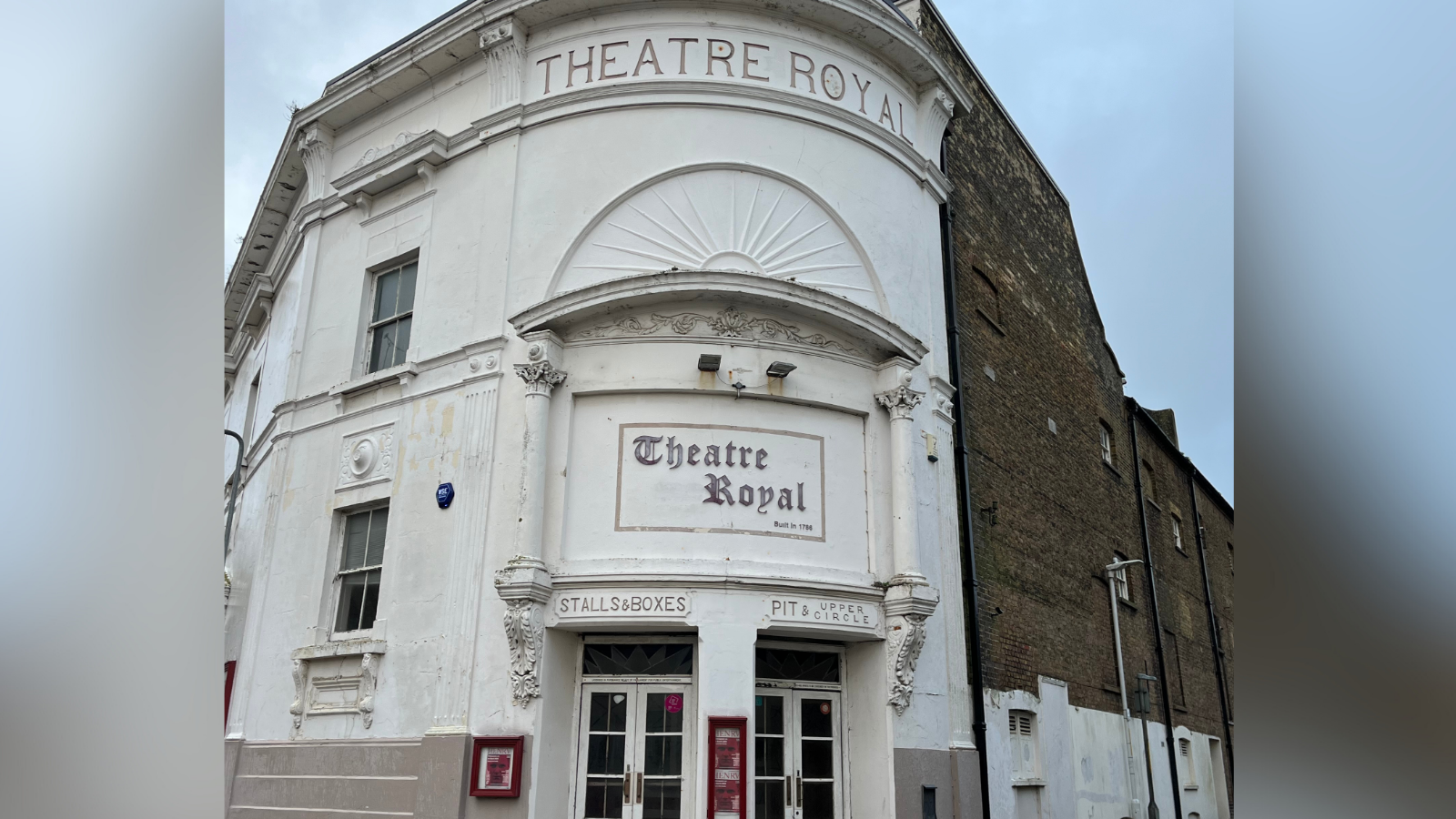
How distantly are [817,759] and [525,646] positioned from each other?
3.23 metres

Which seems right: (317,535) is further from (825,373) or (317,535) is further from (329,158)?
(825,373)

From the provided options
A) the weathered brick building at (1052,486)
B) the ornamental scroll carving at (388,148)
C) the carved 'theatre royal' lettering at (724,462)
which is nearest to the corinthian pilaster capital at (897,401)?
the carved 'theatre royal' lettering at (724,462)

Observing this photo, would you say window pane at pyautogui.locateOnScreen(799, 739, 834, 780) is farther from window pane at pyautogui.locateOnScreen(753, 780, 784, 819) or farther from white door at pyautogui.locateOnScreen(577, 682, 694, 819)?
white door at pyautogui.locateOnScreen(577, 682, 694, 819)

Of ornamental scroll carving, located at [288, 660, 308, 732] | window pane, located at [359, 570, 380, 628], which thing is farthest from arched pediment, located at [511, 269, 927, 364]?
ornamental scroll carving, located at [288, 660, 308, 732]

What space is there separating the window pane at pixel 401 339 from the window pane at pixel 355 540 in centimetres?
193

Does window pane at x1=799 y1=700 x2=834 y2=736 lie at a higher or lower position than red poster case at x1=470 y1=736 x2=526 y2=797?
higher

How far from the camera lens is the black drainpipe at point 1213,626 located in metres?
24.6

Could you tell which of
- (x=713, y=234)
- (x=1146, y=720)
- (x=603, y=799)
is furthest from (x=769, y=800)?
(x=1146, y=720)

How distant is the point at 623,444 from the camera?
10016 mm

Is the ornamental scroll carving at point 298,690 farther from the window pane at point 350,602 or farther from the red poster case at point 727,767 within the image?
Answer: the red poster case at point 727,767

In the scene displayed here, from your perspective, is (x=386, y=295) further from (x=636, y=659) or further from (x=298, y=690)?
(x=636, y=659)

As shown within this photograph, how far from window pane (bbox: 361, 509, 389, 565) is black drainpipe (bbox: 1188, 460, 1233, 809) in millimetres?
21649

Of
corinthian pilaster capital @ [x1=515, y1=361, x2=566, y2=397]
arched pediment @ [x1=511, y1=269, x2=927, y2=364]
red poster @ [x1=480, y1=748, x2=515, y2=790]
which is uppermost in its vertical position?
arched pediment @ [x1=511, y1=269, x2=927, y2=364]

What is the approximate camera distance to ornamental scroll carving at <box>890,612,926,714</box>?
32.6 feet
